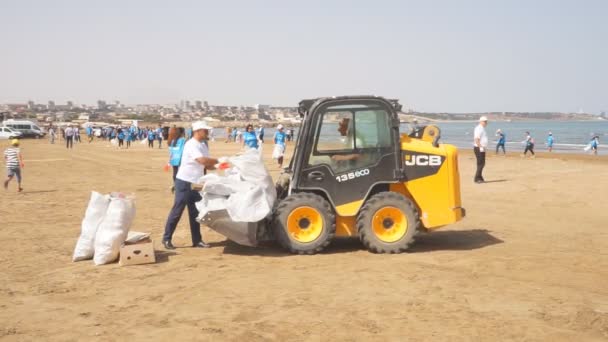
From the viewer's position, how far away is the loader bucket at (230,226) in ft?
26.0

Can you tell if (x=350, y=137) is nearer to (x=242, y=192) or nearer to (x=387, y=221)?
(x=387, y=221)

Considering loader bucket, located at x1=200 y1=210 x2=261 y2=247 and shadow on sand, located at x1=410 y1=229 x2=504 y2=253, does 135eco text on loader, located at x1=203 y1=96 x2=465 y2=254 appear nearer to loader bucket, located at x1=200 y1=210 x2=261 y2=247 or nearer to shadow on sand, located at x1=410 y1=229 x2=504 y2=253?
loader bucket, located at x1=200 y1=210 x2=261 y2=247

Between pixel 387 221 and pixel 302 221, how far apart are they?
110 cm

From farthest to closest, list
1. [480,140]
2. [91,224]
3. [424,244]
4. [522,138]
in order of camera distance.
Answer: [522,138] → [480,140] → [424,244] → [91,224]

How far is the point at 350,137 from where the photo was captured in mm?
8258

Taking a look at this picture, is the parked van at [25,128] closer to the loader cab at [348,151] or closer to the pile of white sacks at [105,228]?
the pile of white sacks at [105,228]

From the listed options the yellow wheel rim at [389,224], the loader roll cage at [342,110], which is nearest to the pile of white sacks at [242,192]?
the loader roll cage at [342,110]

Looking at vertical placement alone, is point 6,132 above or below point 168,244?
above

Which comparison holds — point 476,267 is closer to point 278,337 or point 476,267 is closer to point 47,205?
point 278,337

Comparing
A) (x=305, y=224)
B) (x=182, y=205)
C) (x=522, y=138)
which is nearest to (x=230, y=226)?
(x=182, y=205)

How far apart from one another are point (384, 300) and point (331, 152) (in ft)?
8.90

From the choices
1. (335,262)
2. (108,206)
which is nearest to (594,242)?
(335,262)

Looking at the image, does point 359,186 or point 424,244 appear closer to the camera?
point 359,186

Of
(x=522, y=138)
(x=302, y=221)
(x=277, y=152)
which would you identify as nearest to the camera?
(x=302, y=221)
